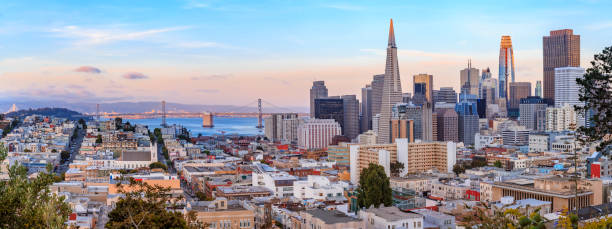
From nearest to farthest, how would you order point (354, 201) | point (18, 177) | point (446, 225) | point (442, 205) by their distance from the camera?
point (18, 177)
point (446, 225)
point (442, 205)
point (354, 201)

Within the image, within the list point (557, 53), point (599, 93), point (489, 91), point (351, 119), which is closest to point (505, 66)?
point (489, 91)

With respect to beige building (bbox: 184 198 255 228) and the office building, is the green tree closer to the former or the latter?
beige building (bbox: 184 198 255 228)

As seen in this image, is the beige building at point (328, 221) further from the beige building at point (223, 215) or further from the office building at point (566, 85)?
the office building at point (566, 85)

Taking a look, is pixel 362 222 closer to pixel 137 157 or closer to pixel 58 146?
pixel 137 157

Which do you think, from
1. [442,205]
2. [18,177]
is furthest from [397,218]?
[18,177]

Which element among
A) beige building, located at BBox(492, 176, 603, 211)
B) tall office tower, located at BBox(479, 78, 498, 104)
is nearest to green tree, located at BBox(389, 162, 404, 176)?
beige building, located at BBox(492, 176, 603, 211)

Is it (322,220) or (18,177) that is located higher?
(18,177)

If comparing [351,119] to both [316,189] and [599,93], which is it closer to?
[316,189]
